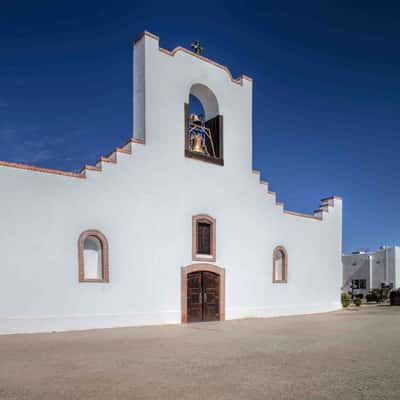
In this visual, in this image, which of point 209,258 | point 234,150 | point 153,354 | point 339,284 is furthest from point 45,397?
point 339,284

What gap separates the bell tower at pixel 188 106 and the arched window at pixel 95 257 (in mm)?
3827

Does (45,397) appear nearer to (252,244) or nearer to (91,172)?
(91,172)

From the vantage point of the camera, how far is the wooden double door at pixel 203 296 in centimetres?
1465

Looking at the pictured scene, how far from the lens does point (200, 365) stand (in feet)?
23.1

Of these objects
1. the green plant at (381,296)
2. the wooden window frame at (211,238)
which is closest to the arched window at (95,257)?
the wooden window frame at (211,238)

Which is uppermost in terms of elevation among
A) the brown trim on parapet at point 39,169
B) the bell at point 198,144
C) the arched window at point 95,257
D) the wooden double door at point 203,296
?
the bell at point 198,144

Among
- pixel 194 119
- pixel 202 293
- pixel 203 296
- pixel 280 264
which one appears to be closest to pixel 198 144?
pixel 194 119

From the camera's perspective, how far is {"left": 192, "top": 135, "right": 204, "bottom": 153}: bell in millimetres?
15888

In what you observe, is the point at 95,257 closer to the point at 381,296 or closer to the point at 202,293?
the point at 202,293

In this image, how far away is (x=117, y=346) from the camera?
897cm

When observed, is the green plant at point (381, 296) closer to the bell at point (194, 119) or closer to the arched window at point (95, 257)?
the bell at point (194, 119)

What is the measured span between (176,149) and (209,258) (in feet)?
14.3

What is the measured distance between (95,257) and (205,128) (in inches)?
288

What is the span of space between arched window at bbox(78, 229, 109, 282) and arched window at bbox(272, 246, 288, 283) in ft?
27.2
